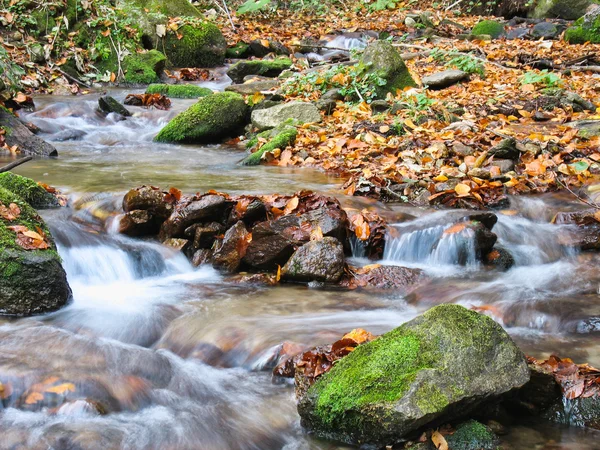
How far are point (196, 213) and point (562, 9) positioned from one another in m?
15.9

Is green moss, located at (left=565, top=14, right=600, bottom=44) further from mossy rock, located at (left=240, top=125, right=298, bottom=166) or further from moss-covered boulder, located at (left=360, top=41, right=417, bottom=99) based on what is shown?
mossy rock, located at (left=240, top=125, right=298, bottom=166)

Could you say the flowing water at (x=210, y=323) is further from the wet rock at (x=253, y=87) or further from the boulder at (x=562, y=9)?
the boulder at (x=562, y=9)

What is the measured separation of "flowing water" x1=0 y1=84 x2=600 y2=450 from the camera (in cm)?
300

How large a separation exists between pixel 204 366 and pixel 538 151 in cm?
469

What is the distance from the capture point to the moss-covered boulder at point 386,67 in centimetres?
986

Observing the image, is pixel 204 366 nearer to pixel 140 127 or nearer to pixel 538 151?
pixel 538 151

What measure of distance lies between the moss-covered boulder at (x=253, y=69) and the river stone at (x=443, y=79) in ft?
13.7

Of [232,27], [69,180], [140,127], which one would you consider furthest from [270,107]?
[232,27]

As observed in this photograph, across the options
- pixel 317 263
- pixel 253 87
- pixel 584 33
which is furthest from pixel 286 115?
pixel 584 33

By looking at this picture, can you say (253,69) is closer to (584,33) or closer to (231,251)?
(584,33)

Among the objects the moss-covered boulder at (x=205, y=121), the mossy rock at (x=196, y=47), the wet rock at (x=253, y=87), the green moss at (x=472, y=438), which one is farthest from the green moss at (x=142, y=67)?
the green moss at (x=472, y=438)

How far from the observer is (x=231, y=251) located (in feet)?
16.6

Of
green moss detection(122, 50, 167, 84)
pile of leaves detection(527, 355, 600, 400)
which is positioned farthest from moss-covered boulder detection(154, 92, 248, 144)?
pile of leaves detection(527, 355, 600, 400)

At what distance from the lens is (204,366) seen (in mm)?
3705
